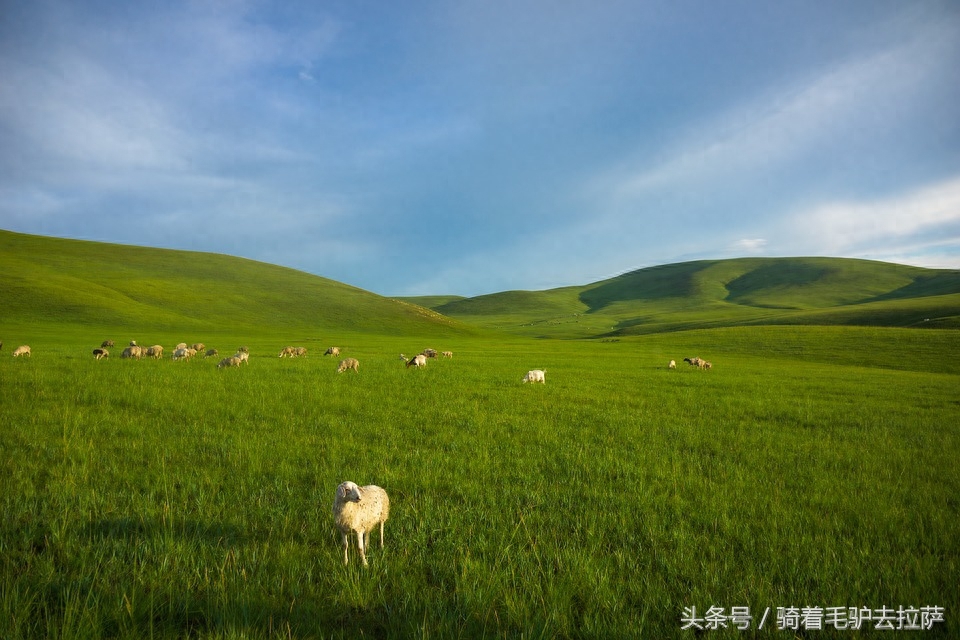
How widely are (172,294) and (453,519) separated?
345 ft

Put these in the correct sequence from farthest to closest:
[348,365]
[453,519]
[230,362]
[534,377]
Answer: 1. [348,365]
2. [230,362]
3. [534,377]
4. [453,519]

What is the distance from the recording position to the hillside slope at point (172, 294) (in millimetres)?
67500

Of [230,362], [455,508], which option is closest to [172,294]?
[230,362]

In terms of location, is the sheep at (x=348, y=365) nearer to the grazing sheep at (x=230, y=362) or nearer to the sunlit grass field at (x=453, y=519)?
the grazing sheep at (x=230, y=362)

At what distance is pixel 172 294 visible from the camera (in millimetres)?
88438

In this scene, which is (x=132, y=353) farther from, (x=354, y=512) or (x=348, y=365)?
(x=354, y=512)

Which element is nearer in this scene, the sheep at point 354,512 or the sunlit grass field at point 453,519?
the sunlit grass field at point 453,519

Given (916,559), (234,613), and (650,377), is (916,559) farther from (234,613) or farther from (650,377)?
(650,377)

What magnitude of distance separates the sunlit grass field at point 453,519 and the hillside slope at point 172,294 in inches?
2831

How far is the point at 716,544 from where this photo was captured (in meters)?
5.14

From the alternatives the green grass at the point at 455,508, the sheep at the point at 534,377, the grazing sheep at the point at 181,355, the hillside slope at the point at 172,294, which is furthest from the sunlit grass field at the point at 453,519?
the hillside slope at the point at 172,294

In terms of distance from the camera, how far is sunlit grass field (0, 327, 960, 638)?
3574 mm

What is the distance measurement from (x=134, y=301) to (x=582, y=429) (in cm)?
9588

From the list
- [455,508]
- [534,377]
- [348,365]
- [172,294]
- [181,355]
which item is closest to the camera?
[455,508]
